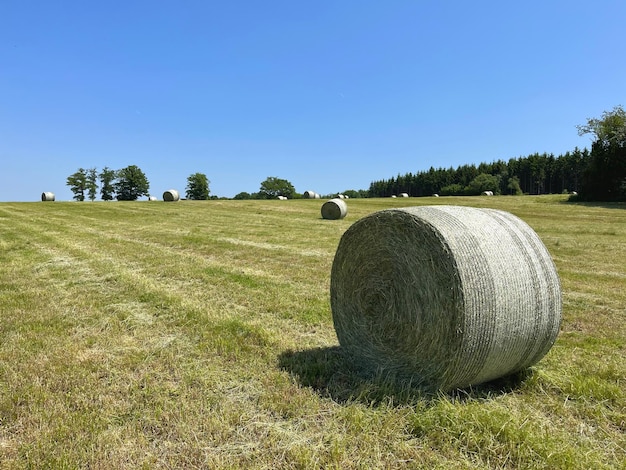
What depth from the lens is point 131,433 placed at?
9.95ft

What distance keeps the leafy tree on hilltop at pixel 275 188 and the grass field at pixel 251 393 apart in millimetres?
125746

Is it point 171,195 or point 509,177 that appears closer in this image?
point 171,195

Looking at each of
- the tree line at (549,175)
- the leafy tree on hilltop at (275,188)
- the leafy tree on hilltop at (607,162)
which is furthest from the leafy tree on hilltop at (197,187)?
the leafy tree on hilltop at (607,162)

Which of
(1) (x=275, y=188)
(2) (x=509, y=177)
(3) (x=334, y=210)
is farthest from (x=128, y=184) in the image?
(2) (x=509, y=177)

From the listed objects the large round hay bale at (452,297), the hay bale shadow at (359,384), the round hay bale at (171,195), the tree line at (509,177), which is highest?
the tree line at (509,177)

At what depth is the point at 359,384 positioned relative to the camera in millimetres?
3807

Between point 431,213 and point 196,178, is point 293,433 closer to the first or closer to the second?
point 431,213

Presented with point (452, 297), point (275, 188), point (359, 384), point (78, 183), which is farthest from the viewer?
point (275, 188)

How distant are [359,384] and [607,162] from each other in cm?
4718

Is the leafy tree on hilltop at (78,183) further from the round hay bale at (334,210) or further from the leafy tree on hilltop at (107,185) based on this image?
the round hay bale at (334,210)

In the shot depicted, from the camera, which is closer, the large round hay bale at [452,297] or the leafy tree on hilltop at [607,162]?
the large round hay bale at [452,297]

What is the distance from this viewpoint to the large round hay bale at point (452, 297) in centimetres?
339

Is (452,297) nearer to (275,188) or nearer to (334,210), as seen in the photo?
(334,210)

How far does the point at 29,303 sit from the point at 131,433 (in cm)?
458
